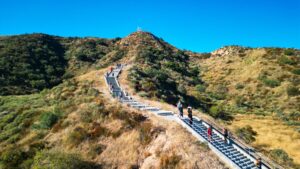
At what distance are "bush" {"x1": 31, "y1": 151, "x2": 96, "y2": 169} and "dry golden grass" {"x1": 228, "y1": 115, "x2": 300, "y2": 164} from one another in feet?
60.2

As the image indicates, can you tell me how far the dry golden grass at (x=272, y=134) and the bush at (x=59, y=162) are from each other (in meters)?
18.4

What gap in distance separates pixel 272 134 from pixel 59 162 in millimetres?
29116

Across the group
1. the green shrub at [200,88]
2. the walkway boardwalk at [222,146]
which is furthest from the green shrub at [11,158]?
the green shrub at [200,88]

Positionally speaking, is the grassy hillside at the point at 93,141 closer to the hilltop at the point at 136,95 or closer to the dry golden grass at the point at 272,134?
the hilltop at the point at 136,95

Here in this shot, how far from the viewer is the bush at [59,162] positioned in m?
18.9

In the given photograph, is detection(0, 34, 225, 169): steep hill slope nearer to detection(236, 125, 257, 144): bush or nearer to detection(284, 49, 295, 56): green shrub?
detection(236, 125, 257, 144): bush

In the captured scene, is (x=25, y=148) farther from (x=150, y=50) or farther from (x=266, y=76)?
(x=150, y=50)

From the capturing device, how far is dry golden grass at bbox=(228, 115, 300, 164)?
109 ft

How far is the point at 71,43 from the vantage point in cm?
11400

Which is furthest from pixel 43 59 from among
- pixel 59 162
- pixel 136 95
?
pixel 59 162

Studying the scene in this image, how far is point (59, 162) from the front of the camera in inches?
750

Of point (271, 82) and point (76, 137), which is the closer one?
point (76, 137)

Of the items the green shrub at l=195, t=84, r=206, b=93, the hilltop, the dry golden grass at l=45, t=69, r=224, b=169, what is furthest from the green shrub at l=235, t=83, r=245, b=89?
the dry golden grass at l=45, t=69, r=224, b=169

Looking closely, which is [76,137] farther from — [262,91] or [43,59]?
[43,59]
